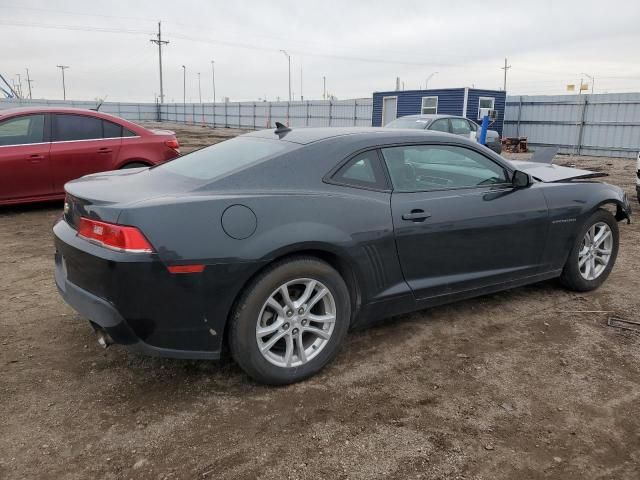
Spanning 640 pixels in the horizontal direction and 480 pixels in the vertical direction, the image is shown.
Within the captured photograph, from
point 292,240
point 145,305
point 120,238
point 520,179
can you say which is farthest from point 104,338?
point 520,179

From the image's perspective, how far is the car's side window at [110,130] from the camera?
7.62 meters

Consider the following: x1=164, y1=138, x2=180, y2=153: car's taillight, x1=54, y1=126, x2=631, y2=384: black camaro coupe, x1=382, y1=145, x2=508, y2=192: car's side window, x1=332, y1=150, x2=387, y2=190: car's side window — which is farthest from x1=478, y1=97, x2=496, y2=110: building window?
x1=332, y1=150, x2=387, y2=190: car's side window

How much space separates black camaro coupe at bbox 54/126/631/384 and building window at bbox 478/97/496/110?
20.6m

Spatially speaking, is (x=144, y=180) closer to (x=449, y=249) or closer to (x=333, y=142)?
(x=333, y=142)

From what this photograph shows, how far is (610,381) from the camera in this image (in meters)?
3.13

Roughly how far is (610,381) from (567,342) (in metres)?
0.53

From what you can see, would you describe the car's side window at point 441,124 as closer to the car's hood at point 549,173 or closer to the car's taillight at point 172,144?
the car's taillight at point 172,144

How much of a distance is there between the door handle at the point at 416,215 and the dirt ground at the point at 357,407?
2.86 ft

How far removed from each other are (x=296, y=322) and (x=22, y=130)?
598cm

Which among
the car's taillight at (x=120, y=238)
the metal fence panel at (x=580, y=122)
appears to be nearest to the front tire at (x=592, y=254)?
the car's taillight at (x=120, y=238)

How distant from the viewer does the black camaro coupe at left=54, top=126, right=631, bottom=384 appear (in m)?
2.64

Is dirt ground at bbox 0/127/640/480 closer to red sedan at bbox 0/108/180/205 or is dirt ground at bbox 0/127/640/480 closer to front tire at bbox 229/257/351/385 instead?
front tire at bbox 229/257/351/385

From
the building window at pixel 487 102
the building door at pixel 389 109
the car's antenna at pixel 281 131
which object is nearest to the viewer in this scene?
the car's antenna at pixel 281 131

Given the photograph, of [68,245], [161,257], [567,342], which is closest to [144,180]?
[68,245]
